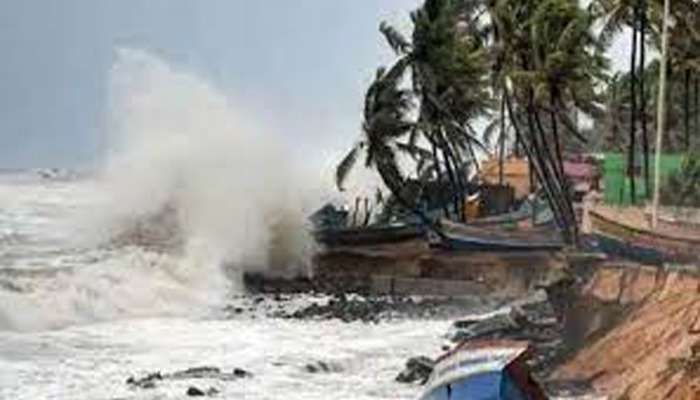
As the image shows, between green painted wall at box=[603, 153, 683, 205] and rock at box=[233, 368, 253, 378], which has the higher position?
green painted wall at box=[603, 153, 683, 205]

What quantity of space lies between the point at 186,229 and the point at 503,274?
13134 mm

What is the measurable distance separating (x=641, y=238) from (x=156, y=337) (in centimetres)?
1075

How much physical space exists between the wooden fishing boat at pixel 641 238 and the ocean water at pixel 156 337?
165 inches

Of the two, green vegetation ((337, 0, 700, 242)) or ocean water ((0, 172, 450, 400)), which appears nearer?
ocean water ((0, 172, 450, 400))

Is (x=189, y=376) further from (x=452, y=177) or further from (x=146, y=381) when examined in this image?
(x=452, y=177)

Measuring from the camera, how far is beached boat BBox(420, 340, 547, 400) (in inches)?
466

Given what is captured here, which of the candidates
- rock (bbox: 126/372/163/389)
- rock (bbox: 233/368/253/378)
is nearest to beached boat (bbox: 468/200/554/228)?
rock (bbox: 233/368/253/378)

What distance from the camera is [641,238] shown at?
1030 inches

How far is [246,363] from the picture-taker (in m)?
23.0

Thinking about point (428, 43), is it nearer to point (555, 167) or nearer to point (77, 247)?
A: point (555, 167)

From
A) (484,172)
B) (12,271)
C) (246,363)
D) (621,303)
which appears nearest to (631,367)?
Answer: (621,303)

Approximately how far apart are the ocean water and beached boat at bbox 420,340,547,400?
649cm

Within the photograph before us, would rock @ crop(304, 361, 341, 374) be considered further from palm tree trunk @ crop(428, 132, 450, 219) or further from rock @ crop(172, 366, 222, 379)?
palm tree trunk @ crop(428, 132, 450, 219)

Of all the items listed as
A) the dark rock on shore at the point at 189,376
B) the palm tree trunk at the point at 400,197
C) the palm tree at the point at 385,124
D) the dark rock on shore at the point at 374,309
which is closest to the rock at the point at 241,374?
the dark rock on shore at the point at 189,376
